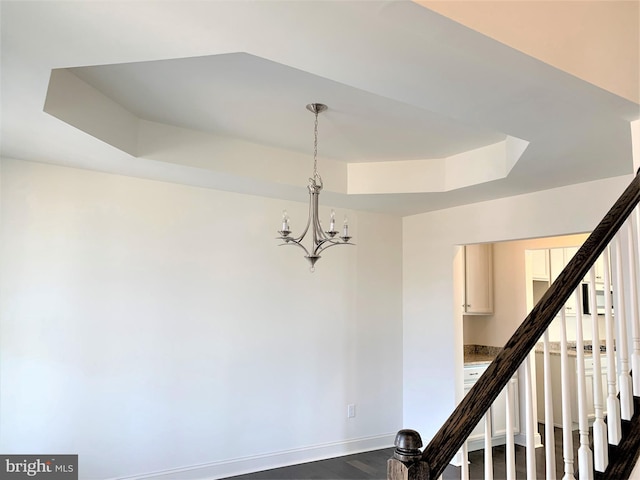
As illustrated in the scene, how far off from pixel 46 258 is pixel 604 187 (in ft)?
13.4

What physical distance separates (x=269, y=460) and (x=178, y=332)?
141 cm

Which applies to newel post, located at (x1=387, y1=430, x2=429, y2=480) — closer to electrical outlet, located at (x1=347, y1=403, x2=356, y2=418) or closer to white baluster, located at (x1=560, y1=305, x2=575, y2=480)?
white baluster, located at (x1=560, y1=305, x2=575, y2=480)

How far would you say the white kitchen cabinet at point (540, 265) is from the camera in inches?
226

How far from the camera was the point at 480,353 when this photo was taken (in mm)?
5535

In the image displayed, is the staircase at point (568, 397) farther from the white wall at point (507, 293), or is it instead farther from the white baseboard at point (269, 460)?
the white wall at point (507, 293)

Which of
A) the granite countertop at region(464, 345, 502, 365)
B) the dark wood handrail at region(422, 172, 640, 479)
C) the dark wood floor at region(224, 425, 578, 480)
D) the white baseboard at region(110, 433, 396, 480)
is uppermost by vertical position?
the dark wood handrail at region(422, 172, 640, 479)

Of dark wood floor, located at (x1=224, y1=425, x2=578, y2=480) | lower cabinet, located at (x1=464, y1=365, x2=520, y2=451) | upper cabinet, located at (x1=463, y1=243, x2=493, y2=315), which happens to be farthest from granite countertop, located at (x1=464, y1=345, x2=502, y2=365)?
dark wood floor, located at (x1=224, y1=425, x2=578, y2=480)

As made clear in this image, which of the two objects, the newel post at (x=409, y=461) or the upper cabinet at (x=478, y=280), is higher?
the upper cabinet at (x=478, y=280)

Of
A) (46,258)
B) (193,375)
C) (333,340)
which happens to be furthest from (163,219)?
(333,340)

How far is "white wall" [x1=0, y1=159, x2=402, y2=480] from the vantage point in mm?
3189

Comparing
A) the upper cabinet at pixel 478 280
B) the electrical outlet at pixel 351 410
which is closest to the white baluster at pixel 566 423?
the electrical outlet at pixel 351 410

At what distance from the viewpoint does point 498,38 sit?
1.56 meters

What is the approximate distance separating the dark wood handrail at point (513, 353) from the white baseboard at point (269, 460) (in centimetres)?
302

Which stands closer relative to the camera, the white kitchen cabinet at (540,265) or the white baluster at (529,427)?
the white baluster at (529,427)
